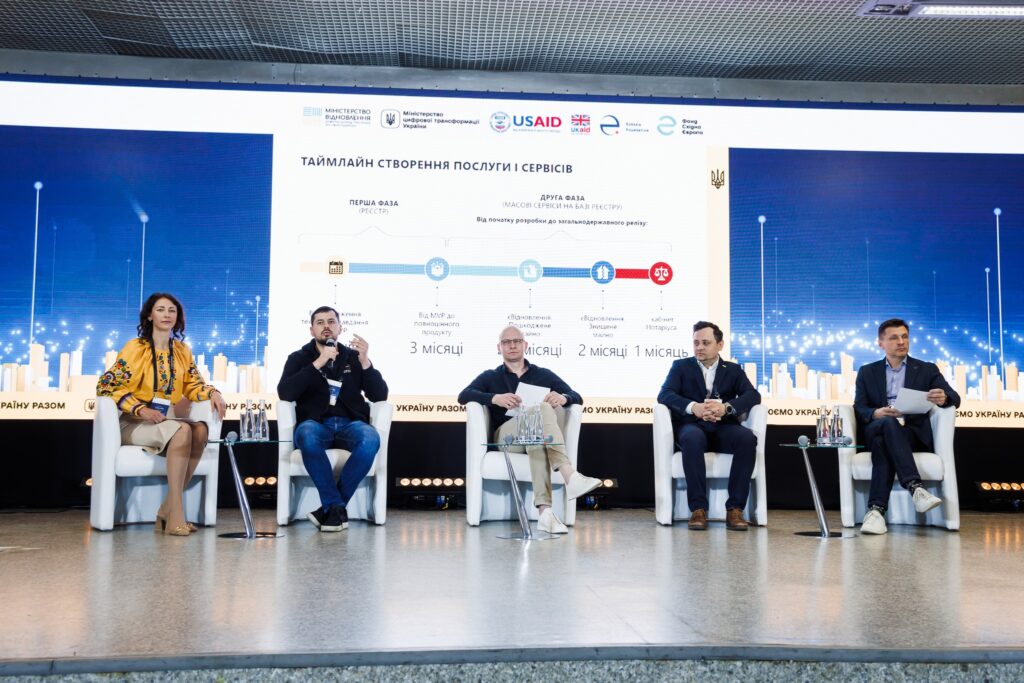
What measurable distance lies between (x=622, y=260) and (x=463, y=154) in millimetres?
1129

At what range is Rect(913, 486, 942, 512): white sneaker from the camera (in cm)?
437

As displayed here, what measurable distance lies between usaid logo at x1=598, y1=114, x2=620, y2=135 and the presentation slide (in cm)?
1

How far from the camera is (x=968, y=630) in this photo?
2217mm

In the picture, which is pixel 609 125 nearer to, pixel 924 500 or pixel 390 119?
pixel 390 119

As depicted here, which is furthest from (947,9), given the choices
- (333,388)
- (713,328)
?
(333,388)

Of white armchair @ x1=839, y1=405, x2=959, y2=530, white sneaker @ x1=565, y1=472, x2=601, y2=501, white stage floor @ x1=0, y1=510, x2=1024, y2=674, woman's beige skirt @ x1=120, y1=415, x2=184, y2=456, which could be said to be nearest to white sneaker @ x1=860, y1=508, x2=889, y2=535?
white stage floor @ x1=0, y1=510, x2=1024, y2=674

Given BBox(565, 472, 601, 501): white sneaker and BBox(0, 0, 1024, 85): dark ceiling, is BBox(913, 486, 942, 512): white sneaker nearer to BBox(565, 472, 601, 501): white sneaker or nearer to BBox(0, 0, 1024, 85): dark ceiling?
BBox(565, 472, 601, 501): white sneaker

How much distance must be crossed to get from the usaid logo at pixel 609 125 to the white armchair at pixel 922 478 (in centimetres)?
214

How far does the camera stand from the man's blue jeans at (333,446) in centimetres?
445

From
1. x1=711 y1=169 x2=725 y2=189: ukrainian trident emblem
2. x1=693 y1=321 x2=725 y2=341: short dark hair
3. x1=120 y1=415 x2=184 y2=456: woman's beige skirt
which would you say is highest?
x1=711 y1=169 x2=725 y2=189: ukrainian trident emblem

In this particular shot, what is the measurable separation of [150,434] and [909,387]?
3.69 metres

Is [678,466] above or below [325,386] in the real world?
below

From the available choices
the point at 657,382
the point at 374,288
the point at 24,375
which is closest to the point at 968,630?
the point at 657,382

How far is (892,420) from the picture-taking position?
4711mm
